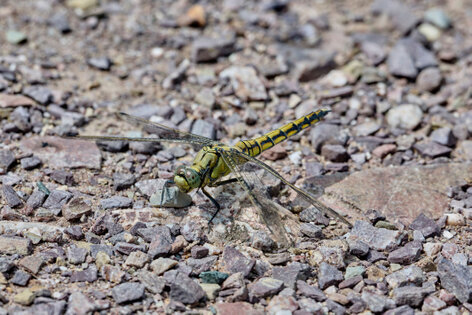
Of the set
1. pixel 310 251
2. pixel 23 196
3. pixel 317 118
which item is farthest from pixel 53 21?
pixel 310 251

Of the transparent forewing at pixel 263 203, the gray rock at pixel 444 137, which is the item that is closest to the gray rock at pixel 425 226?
the transparent forewing at pixel 263 203

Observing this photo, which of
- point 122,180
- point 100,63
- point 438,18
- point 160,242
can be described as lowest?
point 160,242

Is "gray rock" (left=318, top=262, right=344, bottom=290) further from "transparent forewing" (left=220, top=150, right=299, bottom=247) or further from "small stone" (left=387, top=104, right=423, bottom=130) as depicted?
"small stone" (left=387, top=104, right=423, bottom=130)

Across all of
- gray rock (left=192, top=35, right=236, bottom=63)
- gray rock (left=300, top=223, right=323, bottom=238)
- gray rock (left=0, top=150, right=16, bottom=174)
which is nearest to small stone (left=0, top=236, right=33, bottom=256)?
gray rock (left=0, top=150, right=16, bottom=174)

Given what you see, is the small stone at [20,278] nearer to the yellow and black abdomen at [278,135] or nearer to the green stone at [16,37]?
the yellow and black abdomen at [278,135]

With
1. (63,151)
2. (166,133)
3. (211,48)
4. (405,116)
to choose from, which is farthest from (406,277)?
(211,48)

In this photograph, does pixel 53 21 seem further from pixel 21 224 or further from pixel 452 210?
pixel 452 210

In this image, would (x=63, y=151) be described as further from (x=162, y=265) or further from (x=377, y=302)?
(x=377, y=302)
